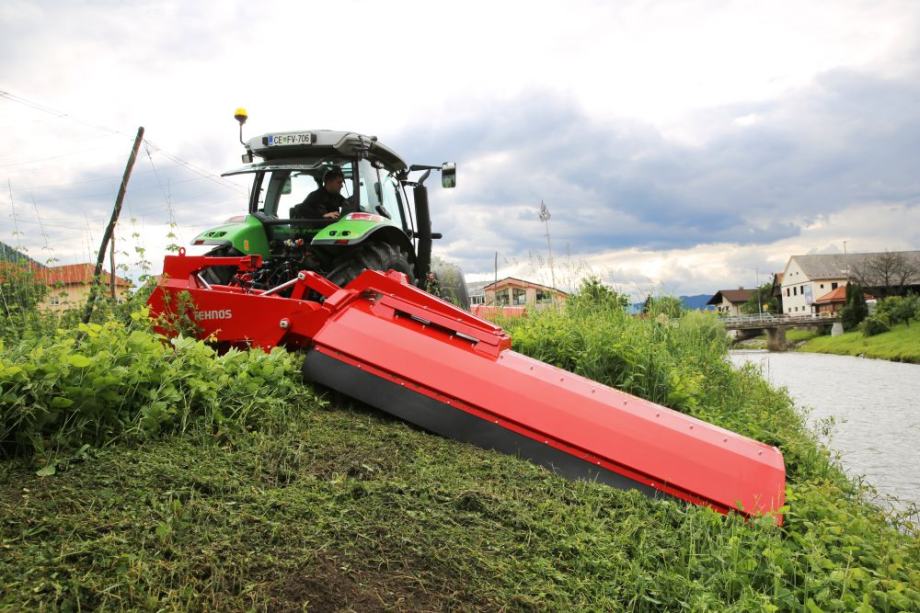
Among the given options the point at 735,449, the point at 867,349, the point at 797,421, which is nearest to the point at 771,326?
the point at 867,349

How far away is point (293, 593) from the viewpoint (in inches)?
81.9

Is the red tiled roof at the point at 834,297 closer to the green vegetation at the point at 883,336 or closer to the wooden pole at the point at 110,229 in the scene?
the green vegetation at the point at 883,336

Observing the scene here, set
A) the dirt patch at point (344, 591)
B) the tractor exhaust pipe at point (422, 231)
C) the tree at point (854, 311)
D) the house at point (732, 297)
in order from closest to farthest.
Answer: the dirt patch at point (344, 591), the tractor exhaust pipe at point (422, 231), the tree at point (854, 311), the house at point (732, 297)

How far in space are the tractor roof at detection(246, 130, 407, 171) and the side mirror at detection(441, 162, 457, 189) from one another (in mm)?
733

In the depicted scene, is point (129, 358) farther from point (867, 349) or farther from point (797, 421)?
point (867, 349)

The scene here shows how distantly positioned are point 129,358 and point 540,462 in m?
2.06

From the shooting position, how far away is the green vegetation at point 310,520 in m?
2.13

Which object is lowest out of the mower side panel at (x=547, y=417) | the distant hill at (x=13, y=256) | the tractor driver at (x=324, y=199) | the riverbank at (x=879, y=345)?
the riverbank at (x=879, y=345)

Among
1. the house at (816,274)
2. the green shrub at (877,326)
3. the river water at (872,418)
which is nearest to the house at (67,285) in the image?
the river water at (872,418)

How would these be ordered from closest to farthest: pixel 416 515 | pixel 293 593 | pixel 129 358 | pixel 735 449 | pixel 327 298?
1. pixel 293 593
2. pixel 416 515
3. pixel 129 358
4. pixel 735 449
5. pixel 327 298

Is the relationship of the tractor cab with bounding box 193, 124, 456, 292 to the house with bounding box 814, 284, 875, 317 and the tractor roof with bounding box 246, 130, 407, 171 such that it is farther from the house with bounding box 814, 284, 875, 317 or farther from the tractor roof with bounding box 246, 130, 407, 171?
the house with bounding box 814, 284, 875, 317

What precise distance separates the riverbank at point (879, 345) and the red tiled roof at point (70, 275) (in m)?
29.8

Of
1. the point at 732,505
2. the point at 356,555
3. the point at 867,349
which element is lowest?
the point at 867,349

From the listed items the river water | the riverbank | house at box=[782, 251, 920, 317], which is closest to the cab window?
the river water
